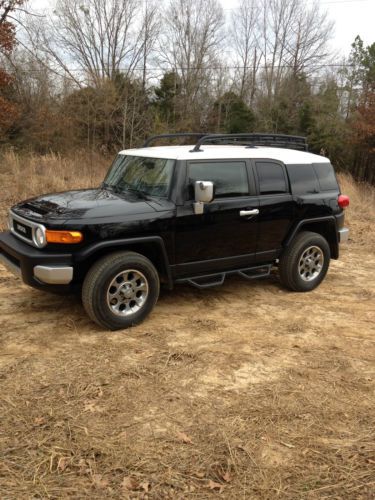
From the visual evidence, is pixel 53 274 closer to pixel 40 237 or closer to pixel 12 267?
pixel 40 237

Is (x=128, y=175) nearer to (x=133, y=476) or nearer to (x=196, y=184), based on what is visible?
(x=196, y=184)

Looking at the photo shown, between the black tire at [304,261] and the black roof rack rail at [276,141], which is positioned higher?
the black roof rack rail at [276,141]

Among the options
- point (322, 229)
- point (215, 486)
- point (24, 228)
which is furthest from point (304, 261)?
point (215, 486)

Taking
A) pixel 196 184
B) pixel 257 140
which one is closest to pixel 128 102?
pixel 257 140

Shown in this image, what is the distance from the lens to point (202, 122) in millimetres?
29797

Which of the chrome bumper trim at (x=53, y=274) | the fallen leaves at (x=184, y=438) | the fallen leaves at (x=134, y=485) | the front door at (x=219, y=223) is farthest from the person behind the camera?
the front door at (x=219, y=223)

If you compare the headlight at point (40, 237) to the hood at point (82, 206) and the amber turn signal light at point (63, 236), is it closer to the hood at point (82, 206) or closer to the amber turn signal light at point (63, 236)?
the amber turn signal light at point (63, 236)

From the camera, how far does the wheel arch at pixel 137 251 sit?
404 cm

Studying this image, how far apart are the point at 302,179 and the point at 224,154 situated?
49.1 inches

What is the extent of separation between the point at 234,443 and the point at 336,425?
0.78 m

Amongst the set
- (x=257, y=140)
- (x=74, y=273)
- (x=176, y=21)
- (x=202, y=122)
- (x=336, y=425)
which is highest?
(x=176, y=21)

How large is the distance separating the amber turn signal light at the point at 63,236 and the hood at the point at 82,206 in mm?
156

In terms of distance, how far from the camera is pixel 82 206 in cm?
423

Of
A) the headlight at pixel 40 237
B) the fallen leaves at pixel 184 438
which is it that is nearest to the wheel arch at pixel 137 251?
the headlight at pixel 40 237
